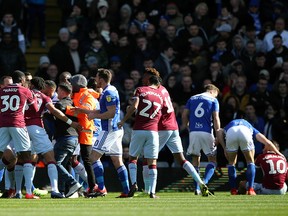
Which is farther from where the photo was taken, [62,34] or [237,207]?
[62,34]

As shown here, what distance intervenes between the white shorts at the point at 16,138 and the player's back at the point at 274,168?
4.73 metres

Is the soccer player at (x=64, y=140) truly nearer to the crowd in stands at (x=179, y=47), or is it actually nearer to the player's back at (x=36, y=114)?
the player's back at (x=36, y=114)

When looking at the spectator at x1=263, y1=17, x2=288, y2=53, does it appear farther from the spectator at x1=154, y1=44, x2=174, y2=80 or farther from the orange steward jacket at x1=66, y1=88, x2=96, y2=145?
the orange steward jacket at x1=66, y1=88, x2=96, y2=145

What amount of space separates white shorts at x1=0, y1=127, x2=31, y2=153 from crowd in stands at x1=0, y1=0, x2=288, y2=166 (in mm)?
5947

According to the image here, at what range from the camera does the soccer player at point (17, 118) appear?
18844 millimetres

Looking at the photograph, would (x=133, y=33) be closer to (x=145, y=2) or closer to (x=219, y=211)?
(x=145, y=2)

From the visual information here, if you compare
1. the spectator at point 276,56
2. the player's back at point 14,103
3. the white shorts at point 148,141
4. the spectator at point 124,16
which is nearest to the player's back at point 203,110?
the white shorts at point 148,141

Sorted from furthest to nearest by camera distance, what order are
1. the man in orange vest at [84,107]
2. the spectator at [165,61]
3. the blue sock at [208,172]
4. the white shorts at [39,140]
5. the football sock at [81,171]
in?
1. the spectator at [165,61]
2. the blue sock at [208,172]
3. the football sock at [81,171]
4. the man in orange vest at [84,107]
5. the white shorts at [39,140]

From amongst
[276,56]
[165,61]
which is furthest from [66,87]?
[276,56]

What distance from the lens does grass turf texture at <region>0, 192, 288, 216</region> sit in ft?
49.8

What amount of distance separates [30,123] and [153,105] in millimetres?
2371

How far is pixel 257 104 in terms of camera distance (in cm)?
2488

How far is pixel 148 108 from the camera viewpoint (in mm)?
18891

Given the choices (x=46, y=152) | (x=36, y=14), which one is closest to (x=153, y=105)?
(x=46, y=152)
